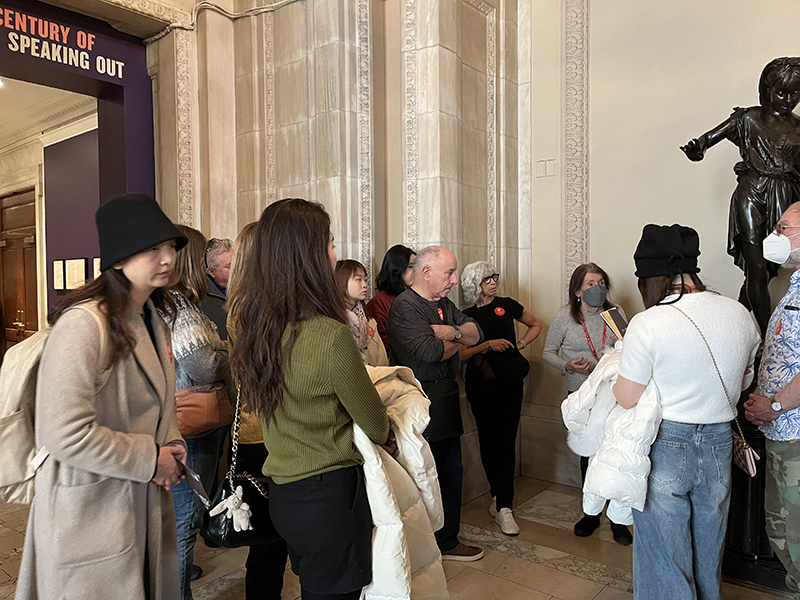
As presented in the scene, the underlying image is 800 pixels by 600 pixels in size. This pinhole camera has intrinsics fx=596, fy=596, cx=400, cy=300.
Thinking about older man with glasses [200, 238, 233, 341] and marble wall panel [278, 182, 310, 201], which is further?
marble wall panel [278, 182, 310, 201]

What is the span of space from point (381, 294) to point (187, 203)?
67.1 inches

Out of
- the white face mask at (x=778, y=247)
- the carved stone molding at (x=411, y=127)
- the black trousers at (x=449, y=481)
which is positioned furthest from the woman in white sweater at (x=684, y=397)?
the carved stone molding at (x=411, y=127)

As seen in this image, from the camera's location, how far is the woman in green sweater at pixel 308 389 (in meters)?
1.69

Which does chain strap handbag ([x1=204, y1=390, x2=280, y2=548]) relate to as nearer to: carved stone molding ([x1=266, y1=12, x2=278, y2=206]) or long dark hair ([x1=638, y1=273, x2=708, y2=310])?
long dark hair ([x1=638, y1=273, x2=708, y2=310])

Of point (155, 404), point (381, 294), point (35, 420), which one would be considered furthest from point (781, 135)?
point (35, 420)

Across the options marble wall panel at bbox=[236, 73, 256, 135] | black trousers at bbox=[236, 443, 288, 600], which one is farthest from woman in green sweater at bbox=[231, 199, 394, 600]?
marble wall panel at bbox=[236, 73, 256, 135]

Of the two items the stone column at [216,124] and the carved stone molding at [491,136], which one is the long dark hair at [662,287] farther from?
the stone column at [216,124]

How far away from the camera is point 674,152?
4.18m

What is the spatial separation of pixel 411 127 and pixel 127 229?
2.89 metres

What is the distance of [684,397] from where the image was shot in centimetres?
199

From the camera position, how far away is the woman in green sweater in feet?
5.54

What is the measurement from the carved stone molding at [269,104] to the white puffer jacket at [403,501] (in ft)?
8.55

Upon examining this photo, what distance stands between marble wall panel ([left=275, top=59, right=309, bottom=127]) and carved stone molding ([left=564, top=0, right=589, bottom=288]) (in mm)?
2000

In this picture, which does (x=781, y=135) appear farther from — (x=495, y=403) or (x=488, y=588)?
(x=488, y=588)
